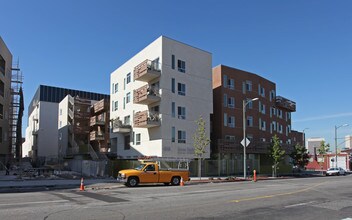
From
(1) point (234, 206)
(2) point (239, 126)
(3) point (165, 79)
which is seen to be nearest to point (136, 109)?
(3) point (165, 79)

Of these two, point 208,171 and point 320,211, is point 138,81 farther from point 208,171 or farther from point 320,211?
point 320,211

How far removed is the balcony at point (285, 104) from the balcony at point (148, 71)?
26438mm

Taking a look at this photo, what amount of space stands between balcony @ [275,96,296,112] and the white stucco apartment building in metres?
19.6

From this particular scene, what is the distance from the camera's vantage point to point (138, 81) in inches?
1764

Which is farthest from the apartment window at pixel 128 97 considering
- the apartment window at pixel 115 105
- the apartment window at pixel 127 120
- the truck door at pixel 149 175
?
the truck door at pixel 149 175

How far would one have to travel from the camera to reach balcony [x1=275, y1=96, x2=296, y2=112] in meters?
59.1

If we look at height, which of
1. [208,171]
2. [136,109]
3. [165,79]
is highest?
[165,79]

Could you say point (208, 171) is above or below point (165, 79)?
below

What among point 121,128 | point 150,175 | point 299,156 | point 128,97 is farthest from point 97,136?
point 150,175

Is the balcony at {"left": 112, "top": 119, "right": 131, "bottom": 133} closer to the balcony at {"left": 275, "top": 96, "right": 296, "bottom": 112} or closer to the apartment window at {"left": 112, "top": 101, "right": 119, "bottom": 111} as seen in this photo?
the apartment window at {"left": 112, "top": 101, "right": 119, "bottom": 111}

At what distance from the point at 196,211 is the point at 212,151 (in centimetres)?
3395

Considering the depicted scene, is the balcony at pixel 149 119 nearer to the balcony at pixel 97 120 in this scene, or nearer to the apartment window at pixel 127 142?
the apartment window at pixel 127 142

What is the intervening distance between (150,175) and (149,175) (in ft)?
0.24

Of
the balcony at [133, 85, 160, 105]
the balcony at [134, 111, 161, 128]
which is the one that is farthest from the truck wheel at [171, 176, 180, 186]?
the balcony at [133, 85, 160, 105]
